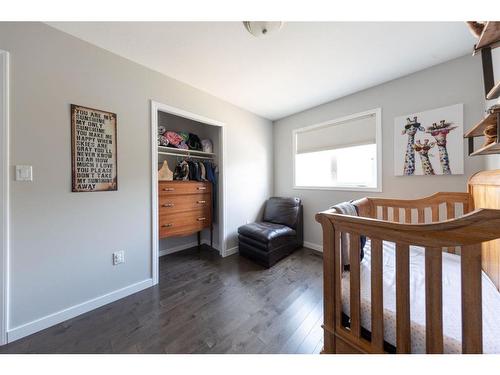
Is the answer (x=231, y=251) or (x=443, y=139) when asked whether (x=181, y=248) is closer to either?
(x=231, y=251)

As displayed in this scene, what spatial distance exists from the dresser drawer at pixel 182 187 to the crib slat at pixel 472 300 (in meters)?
2.36

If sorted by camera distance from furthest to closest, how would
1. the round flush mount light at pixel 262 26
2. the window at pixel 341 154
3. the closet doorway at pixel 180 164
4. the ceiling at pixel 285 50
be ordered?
the window at pixel 341 154 → the closet doorway at pixel 180 164 → the ceiling at pixel 285 50 → the round flush mount light at pixel 262 26

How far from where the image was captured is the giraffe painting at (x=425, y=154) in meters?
1.86

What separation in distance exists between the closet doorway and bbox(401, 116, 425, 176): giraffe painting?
7.21 ft

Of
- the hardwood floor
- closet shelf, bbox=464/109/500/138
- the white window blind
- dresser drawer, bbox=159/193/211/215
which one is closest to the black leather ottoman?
the hardwood floor

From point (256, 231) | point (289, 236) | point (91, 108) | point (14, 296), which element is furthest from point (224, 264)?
point (91, 108)

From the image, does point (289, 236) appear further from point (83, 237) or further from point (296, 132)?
point (83, 237)

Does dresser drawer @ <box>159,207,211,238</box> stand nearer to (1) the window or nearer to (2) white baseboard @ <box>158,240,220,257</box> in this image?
(2) white baseboard @ <box>158,240,220,257</box>

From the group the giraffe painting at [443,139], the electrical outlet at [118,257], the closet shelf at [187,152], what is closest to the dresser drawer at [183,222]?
the electrical outlet at [118,257]

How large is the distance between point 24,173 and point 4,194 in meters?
0.17

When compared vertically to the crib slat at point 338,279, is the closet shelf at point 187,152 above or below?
above

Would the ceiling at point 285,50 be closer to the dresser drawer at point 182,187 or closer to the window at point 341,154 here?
the window at point 341,154

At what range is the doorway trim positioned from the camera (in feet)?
3.97

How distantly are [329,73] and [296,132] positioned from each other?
116cm
